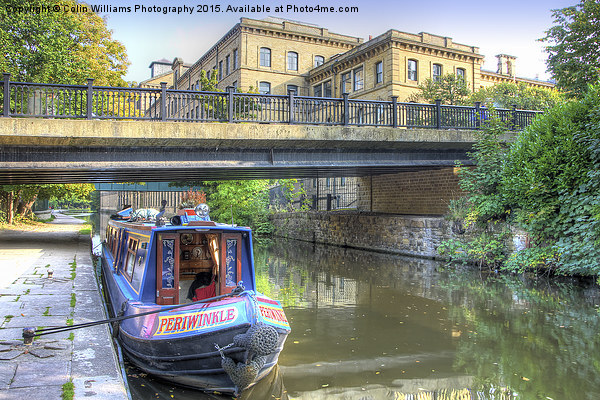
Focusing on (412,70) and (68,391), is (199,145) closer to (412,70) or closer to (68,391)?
(68,391)

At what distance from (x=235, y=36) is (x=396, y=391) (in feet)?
140

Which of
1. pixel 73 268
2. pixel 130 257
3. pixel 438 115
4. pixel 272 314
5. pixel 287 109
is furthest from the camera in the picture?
pixel 438 115

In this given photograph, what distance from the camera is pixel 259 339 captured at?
5.65 m

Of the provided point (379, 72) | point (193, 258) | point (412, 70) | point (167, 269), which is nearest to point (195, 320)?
point (167, 269)

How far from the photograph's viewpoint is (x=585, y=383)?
627 cm

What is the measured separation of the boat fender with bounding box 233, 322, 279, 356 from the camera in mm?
5633

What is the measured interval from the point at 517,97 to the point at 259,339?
3452 cm

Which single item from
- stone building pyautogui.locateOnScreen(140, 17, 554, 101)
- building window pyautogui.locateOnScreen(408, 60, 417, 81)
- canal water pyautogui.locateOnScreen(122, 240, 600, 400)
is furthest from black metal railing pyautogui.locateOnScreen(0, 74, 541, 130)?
building window pyautogui.locateOnScreen(408, 60, 417, 81)

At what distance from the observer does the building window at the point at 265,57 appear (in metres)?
44.3

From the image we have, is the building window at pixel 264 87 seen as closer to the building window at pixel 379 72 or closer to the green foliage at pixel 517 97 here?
the building window at pixel 379 72

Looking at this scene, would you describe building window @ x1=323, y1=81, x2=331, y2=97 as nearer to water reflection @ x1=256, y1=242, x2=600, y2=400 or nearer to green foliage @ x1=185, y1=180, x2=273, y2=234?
green foliage @ x1=185, y1=180, x2=273, y2=234

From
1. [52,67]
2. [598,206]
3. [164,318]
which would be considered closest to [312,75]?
[52,67]

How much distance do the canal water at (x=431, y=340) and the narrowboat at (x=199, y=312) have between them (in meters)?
0.30

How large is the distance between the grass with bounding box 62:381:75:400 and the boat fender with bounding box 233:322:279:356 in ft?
5.80
